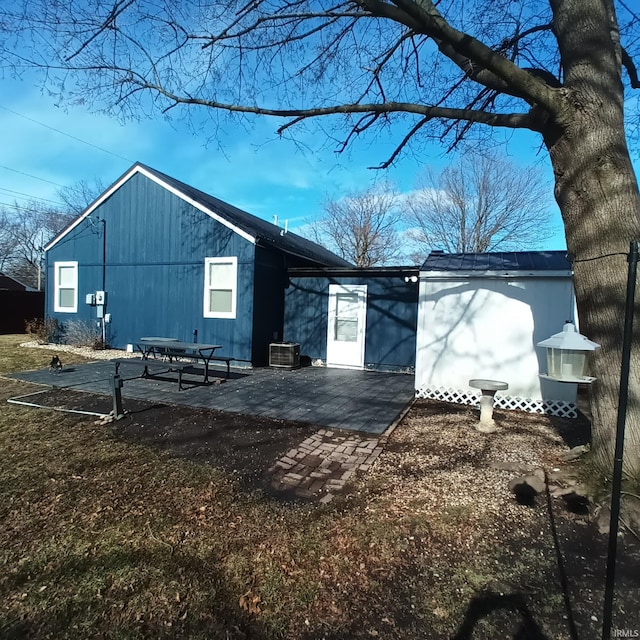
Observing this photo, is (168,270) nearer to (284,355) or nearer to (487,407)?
(284,355)

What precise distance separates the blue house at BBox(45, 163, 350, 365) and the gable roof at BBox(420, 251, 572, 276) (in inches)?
194

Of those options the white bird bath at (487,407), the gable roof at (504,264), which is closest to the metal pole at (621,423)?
the white bird bath at (487,407)

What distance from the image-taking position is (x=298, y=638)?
1.91 meters

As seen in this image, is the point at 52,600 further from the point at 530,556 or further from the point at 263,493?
the point at 530,556

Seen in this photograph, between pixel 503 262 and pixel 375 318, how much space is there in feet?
12.7

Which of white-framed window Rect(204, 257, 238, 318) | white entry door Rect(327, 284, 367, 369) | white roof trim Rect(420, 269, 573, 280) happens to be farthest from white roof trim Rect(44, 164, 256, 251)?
white roof trim Rect(420, 269, 573, 280)

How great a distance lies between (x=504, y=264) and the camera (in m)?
6.57

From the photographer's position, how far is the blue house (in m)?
10.2

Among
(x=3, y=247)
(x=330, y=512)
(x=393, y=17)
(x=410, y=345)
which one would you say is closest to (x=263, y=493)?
(x=330, y=512)

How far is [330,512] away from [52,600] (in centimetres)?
181

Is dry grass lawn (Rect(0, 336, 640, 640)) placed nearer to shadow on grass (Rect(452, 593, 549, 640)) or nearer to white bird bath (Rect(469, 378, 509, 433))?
shadow on grass (Rect(452, 593, 549, 640))

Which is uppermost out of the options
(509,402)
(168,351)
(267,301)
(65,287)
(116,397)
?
(65,287)

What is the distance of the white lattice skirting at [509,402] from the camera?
6055 mm

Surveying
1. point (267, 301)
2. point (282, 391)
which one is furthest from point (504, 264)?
point (267, 301)
